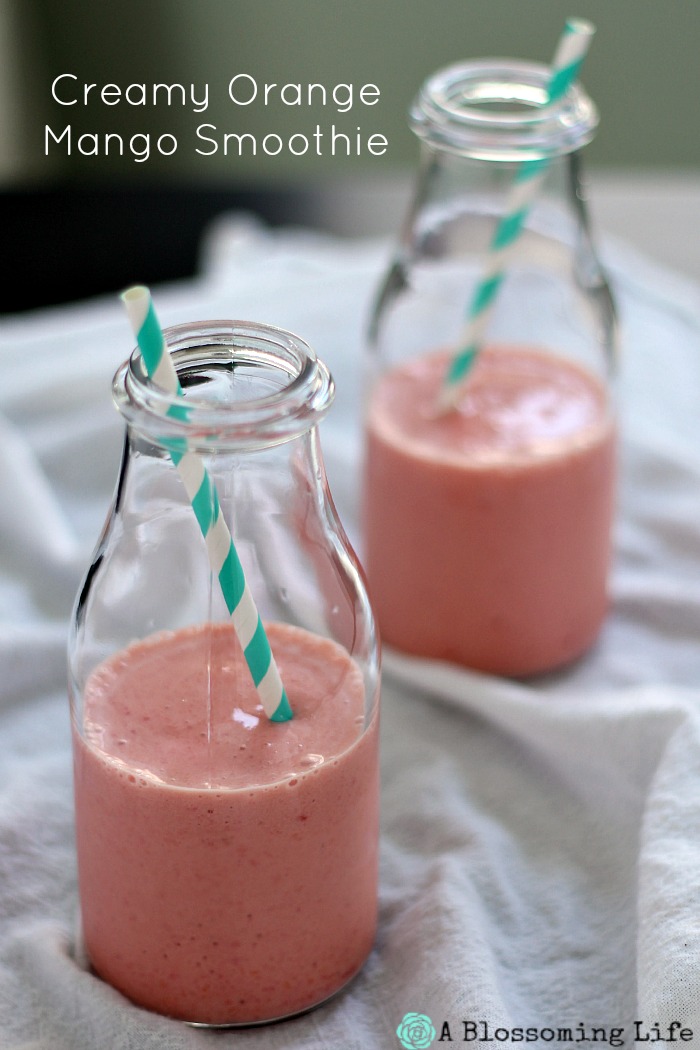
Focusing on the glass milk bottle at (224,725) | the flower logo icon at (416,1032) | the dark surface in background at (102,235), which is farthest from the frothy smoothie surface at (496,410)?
the dark surface in background at (102,235)

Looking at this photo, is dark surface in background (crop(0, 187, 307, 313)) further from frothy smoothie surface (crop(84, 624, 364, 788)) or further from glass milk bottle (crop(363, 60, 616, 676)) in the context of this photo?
frothy smoothie surface (crop(84, 624, 364, 788))

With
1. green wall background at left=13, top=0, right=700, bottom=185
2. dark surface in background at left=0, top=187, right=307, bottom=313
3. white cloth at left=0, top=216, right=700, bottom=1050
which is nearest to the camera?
white cloth at left=0, top=216, right=700, bottom=1050

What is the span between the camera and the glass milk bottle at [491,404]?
3.07 feet

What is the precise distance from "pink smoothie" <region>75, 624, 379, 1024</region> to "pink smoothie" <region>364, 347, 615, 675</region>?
0.27 meters

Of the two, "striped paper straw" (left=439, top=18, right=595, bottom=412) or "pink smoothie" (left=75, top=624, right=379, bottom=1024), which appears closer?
"pink smoothie" (left=75, top=624, right=379, bottom=1024)

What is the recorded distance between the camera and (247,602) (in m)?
0.65

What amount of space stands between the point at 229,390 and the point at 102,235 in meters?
0.95

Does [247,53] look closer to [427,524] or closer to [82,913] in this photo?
[427,524]

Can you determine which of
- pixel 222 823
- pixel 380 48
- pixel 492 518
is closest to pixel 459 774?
pixel 492 518

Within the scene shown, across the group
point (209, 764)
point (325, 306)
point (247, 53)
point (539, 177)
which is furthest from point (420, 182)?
point (247, 53)

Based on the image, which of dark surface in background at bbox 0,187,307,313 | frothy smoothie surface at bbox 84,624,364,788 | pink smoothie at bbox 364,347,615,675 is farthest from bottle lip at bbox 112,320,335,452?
dark surface in background at bbox 0,187,307,313

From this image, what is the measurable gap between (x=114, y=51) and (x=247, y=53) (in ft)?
0.68

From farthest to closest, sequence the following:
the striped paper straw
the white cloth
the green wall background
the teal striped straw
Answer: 1. the green wall background
2. the striped paper straw
3. the white cloth
4. the teal striped straw

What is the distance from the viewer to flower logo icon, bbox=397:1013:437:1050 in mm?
694
